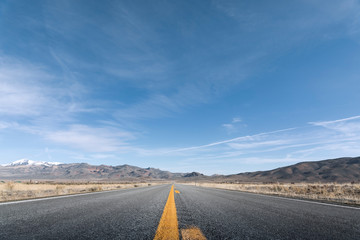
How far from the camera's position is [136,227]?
2.82 metres

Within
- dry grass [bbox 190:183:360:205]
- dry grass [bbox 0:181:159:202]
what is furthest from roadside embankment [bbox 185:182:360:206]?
dry grass [bbox 0:181:159:202]

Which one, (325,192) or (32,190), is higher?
(325,192)

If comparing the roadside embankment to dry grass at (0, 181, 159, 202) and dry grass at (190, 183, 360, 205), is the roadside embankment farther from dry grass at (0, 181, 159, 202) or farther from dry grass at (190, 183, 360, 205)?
dry grass at (0, 181, 159, 202)

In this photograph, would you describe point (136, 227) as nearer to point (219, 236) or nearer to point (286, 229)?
point (219, 236)

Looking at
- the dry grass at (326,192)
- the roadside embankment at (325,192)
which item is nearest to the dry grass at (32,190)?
the roadside embankment at (325,192)

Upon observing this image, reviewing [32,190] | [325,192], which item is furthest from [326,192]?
[32,190]

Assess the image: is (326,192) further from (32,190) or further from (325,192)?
(32,190)

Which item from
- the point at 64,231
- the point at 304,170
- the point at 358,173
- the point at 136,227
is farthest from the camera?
the point at 304,170

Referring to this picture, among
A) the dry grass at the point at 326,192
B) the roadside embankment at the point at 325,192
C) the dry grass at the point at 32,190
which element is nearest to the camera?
the roadside embankment at the point at 325,192

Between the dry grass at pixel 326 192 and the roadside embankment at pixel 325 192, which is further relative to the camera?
the dry grass at pixel 326 192

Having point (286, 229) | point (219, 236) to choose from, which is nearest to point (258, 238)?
point (219, 236)

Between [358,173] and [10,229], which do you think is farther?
[358,173]

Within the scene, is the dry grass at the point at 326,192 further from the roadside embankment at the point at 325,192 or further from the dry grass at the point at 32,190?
the dry grass at the point at 32,190

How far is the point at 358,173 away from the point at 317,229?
10934 cm
